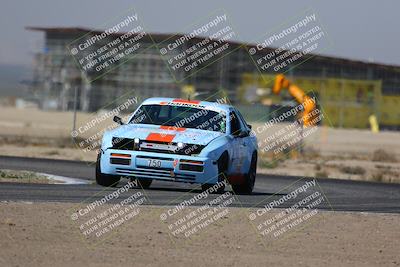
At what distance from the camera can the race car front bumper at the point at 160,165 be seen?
1662 cm

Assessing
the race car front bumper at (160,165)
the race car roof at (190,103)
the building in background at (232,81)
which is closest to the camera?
the race car front bumper at (160,165)

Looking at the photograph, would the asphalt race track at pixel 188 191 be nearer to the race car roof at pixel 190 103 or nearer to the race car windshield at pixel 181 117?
the race car windshield at pixel 181 117

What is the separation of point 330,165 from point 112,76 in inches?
2221

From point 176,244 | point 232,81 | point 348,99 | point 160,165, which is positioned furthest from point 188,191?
point 232,81

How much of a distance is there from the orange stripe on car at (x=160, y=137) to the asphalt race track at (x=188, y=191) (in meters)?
0.84

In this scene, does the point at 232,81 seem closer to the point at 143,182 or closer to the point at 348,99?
the point at 348,99

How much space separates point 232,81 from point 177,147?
73.0m

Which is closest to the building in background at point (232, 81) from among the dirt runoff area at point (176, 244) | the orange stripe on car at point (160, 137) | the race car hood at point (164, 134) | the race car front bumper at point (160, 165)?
the race car hood at point (164, 134)

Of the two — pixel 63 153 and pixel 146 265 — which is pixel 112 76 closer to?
pixel 63 153

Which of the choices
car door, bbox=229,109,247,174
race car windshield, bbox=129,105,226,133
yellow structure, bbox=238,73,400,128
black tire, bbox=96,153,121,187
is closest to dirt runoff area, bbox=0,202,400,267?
black tire, bbox=96,153,121,187

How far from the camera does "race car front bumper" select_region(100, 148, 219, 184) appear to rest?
1662cm

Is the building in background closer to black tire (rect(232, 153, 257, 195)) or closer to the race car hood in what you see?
black tire (rect(232, 153, 257, 195))

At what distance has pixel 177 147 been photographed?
16.7 meters

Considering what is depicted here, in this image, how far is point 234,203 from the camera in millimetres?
16016
